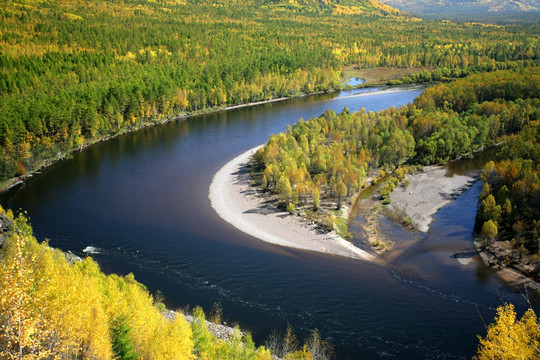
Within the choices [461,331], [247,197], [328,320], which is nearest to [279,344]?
[328,320]

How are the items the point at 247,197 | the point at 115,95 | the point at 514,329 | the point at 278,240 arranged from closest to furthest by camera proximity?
the point at 514,329, the point at 278,240, the point at 247,197, the point at 115,95

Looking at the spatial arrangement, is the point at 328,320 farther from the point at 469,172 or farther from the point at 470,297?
the point at 469,172

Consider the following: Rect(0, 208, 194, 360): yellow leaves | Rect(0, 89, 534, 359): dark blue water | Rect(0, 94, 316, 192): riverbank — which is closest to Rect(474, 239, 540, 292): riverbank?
Rect(0, 89, 534, 359): dark blue water

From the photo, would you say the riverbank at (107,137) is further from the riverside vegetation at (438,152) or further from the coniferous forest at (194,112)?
the riverside vegetation at (438,152)

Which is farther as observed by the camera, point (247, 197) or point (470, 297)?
point (247, 197)

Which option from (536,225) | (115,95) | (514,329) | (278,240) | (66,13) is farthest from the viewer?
(66,13)

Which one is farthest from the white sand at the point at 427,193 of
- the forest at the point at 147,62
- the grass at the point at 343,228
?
the forest at the point at 147,62

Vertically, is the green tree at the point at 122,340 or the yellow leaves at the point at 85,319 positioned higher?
the yellow leaves at the point at 85,319
